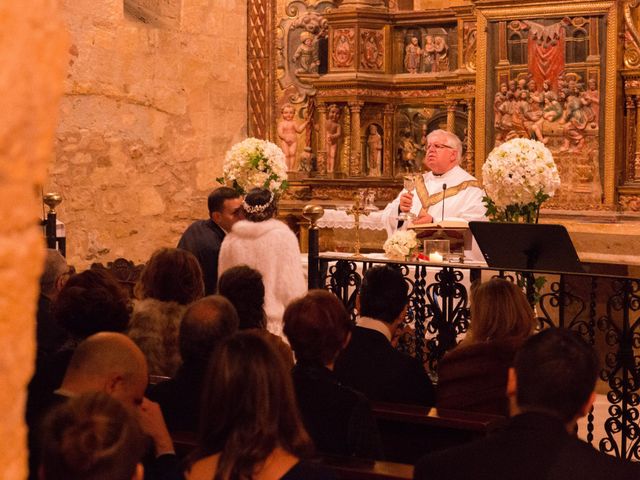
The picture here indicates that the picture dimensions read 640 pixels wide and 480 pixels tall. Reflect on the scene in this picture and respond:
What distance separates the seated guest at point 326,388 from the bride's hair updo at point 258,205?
3170 millimetres

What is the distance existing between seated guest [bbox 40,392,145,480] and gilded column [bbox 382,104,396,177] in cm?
1158

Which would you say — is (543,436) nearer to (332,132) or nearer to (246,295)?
(246,295)

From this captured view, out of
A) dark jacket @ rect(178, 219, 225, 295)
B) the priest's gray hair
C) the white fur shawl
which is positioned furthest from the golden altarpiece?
the white fur shawl

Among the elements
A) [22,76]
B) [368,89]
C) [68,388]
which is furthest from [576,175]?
[22,76]

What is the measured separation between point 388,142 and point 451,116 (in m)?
1.01

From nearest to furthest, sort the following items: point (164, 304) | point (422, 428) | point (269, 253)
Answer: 1. point (422, 428)
2. point (164, 304)
3. point (269, 253)

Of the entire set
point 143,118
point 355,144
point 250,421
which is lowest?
point 250,421

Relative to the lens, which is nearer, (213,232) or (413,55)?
(213,232)

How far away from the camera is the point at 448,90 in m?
13.1

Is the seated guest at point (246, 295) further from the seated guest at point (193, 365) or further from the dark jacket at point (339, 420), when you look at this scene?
the dark jacket at point (339, 420)

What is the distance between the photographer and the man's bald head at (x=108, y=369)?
10.7 ft

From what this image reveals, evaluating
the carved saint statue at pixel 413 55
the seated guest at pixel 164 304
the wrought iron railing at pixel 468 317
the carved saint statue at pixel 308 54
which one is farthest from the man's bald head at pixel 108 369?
the carved saint statue at pixel 308 54

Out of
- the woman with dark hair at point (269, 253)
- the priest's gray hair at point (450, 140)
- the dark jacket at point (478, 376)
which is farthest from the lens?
the priest's gray hair at point (450, 140)

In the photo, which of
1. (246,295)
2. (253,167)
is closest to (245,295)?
(246,295)
